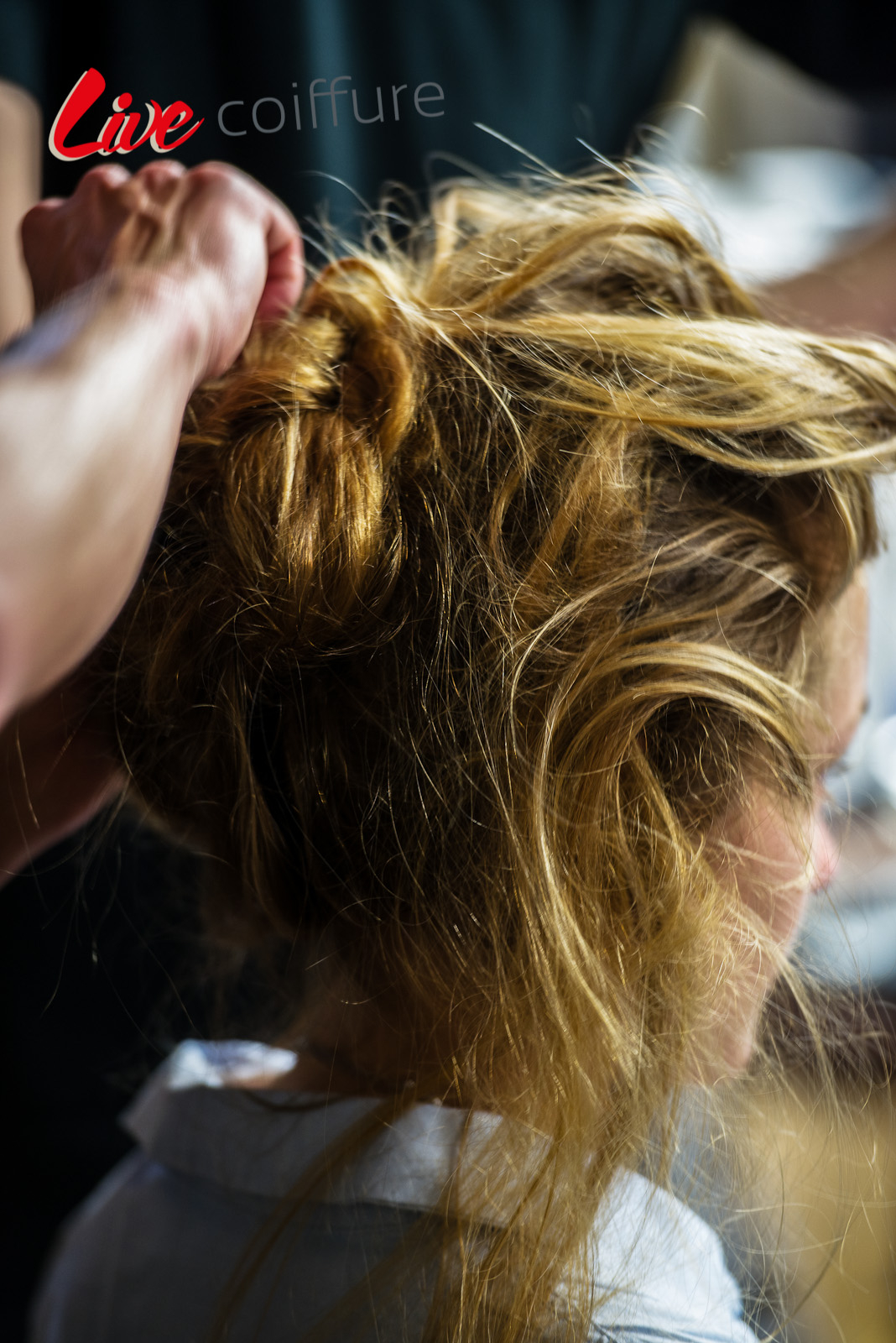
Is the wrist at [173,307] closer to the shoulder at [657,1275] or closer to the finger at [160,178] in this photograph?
the finger at [160,178]

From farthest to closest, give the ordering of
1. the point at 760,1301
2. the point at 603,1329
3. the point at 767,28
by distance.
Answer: the point at 767,28 < the point at 760,1301 < the point at 603,1329

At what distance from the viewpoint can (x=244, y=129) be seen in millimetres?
A: 445

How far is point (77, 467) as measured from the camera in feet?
0.75

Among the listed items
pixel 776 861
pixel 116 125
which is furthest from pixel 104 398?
pixel 776 861

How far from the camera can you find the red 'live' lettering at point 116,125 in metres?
0.42

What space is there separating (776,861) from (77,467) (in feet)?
1.16

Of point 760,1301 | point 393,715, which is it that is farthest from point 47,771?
point 760,1301

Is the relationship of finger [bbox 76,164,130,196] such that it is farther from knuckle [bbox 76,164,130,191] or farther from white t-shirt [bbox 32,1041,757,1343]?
white t-shirt [bbox 32,1041,757,1343]

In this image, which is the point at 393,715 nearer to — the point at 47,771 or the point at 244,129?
the point at 47,771

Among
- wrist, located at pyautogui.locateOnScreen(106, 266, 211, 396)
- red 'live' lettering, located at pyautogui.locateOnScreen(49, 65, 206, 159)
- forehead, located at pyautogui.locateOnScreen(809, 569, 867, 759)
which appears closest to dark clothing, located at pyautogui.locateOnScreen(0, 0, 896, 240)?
red 'live' lettering, located at pyautogui.locateOnScreen(49, 65, 206, 159)

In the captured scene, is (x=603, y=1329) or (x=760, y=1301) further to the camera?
(x=760, y=1301)

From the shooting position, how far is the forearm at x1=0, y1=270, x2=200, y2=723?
0.21 metres

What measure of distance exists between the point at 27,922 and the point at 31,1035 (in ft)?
0.33

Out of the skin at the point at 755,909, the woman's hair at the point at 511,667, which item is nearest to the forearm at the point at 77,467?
the woman's hair at the point at 511,667
